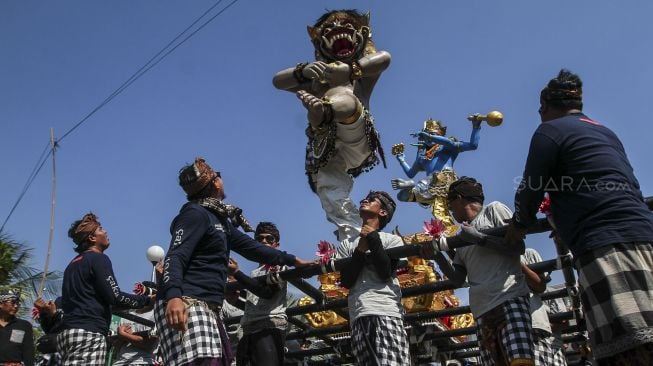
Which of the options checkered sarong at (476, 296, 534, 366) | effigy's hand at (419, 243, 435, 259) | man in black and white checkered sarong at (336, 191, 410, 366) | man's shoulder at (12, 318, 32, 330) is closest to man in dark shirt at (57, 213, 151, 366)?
man in black and white checkered sarong at (336, 191, 410, 366)

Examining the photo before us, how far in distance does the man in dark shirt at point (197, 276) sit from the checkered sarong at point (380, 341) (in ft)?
3.29

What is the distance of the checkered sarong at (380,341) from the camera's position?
4.20 m

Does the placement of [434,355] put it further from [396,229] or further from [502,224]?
[502,224]

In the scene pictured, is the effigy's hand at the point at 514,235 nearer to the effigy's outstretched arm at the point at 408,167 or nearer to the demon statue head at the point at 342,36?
the demon statue head at the point at 342,36

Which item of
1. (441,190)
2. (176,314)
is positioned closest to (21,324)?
(176,314)

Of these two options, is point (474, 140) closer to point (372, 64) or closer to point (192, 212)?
point (372, 64)

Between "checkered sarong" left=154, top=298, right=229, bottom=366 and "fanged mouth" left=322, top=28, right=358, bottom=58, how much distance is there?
4.50m

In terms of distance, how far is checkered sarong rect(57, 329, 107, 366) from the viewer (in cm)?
443

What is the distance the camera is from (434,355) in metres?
6.42

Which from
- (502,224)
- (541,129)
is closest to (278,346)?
(502,224)

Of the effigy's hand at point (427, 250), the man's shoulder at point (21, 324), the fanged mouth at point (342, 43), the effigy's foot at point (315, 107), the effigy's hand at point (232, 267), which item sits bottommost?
the effigy's hand at point (427, 250)

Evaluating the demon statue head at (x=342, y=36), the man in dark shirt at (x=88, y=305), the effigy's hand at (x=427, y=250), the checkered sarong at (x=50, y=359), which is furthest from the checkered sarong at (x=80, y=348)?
the demon statue head at (x=342, y=36)

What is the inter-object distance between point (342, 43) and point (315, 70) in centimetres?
51

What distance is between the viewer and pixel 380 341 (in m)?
4.21
